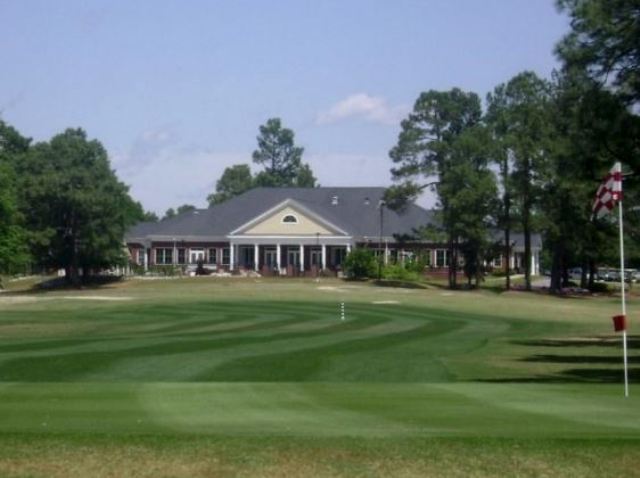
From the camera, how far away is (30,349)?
35.2 meters

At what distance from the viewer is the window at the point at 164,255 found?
11806cm

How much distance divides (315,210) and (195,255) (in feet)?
44.0

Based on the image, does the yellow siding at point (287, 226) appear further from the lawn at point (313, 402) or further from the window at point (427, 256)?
the lawn at point (313, 402)

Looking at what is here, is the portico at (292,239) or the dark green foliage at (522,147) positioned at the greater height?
the dark green foliage at (522,147)

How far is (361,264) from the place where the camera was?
10131cm

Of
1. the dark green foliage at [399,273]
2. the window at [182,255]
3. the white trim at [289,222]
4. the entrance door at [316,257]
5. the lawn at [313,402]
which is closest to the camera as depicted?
the lawn at [313,402]

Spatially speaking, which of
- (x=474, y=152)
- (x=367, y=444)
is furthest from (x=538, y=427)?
(x=474, y=152)

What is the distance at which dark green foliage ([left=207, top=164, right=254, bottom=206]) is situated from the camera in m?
179

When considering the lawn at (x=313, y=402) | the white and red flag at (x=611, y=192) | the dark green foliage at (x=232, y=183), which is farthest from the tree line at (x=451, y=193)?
the dark green foliage at (x=232, y=183)

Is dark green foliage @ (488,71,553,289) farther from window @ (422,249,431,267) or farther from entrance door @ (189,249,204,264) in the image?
entrance door @ (189,249,204,264)

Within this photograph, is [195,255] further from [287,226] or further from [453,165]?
[453,165]

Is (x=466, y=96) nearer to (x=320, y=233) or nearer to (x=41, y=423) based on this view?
(x=320, y=233)

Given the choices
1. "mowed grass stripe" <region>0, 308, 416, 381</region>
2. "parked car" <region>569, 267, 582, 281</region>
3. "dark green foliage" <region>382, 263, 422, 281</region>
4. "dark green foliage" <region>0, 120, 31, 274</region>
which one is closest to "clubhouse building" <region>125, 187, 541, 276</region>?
"dark green foliage" <region>382, 263, 422, 281</region>

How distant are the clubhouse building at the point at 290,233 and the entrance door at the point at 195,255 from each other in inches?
3.8
